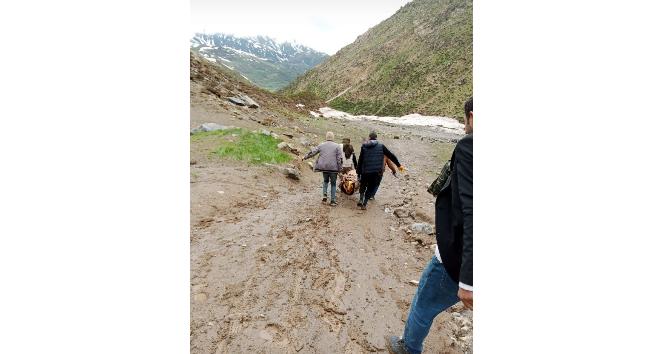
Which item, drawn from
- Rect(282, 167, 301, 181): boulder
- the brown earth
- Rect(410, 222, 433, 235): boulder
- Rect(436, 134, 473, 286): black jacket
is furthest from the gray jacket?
Rect(436, 134, 473, 286): black jacket

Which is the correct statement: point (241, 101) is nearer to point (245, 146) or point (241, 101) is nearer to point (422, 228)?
point (245, 146)

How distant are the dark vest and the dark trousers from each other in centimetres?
13

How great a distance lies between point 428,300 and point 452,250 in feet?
2.28

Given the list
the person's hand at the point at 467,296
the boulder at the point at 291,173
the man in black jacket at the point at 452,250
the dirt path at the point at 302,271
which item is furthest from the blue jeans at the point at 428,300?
the boulder at the point at 291,173

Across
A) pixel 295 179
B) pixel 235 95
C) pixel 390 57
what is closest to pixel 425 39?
pixel 390 57

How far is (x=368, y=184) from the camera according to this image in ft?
25.8

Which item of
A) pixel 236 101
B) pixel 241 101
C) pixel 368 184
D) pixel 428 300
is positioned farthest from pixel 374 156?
pixel 241 101

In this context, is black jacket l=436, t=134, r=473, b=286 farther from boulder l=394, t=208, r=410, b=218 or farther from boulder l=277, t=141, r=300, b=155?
boulder l=277, t=141, r=300, b=155

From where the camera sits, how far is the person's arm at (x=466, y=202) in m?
1.79

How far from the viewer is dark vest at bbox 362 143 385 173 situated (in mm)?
7531

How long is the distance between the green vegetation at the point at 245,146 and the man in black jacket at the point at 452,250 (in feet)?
29.1

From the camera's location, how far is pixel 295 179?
1063cm

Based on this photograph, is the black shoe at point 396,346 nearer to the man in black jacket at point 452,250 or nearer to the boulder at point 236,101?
the man in black jacket at point 452,250
